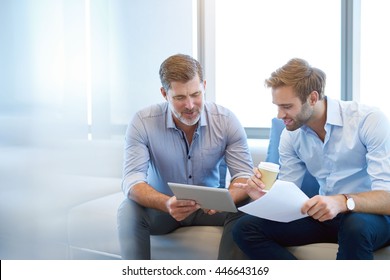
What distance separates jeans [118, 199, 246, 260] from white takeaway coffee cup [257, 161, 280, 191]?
0.77 ft

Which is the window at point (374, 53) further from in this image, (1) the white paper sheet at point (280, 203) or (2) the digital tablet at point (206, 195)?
(2) the digital tablet at point (206, 195)

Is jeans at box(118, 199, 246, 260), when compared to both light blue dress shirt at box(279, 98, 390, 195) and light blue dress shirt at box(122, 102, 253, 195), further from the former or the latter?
light blue dress shirt at box(279, 98, 390, 195)

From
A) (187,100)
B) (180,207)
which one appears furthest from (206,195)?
(187,100)

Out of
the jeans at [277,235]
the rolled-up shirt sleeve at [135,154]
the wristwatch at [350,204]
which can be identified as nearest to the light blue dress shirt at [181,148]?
the rolled-up shirt sleeve at [135,154]

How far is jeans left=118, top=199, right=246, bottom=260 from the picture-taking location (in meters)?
1.23

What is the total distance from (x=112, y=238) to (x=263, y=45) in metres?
1.36

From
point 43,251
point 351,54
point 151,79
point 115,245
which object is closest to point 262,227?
point 115,245

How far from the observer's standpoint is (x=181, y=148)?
1.39m

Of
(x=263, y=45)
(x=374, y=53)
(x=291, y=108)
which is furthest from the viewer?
(x=263, y=45)

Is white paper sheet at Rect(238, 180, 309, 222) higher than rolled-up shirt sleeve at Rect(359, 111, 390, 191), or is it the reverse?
rolled-up shirt sleeve at Rect(359, 111, 390, 191)

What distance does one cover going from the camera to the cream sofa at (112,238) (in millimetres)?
1262

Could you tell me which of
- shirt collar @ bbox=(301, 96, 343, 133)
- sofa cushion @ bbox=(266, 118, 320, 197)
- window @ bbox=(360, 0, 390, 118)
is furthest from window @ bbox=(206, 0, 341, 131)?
shirt collar @ bbox=(301, 96, 343, 133)

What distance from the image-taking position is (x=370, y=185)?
48.4 inches

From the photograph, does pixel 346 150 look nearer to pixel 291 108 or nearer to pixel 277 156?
pixel 291 108
